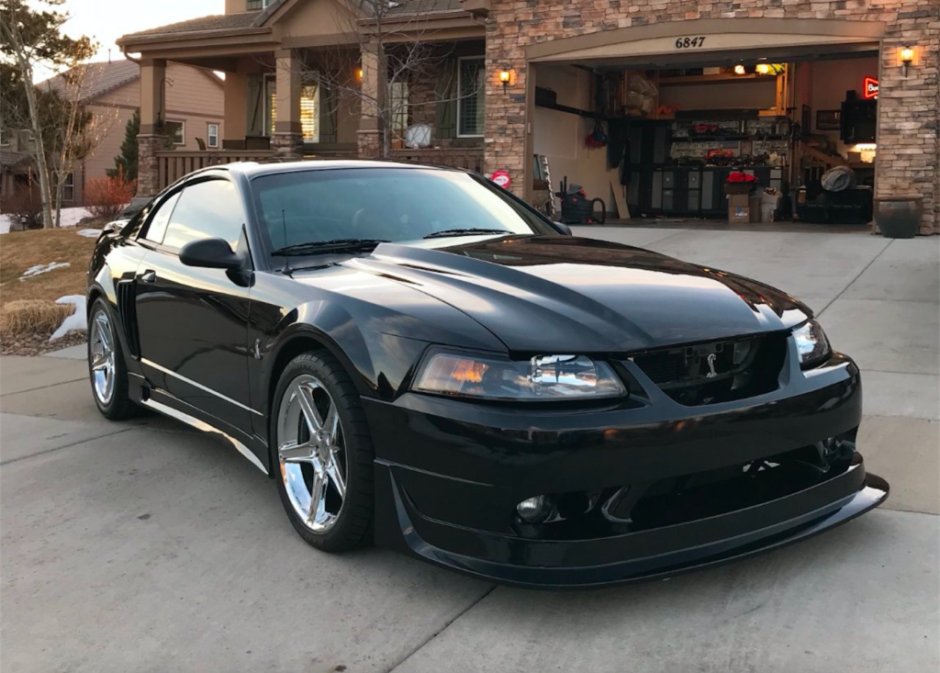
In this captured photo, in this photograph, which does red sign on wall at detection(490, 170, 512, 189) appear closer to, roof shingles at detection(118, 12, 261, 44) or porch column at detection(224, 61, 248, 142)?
roof shingles at detection(118, 12, 261, 44)

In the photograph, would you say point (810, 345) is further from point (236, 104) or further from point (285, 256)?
point (236, 104)

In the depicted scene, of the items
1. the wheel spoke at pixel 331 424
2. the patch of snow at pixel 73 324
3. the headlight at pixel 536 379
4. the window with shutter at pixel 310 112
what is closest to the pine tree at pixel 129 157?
the window with shutter at pixel 310 112

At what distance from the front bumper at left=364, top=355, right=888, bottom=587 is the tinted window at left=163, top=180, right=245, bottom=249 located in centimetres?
166

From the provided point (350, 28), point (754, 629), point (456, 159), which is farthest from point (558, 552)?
point (350, 28)

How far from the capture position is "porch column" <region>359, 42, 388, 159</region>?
17.2 meters

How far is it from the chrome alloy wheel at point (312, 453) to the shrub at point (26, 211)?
68.4 ft

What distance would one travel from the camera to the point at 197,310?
14.6 feet

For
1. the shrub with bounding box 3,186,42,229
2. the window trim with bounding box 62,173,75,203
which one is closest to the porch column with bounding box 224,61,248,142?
the shrub with bounding box 3,186,42,229

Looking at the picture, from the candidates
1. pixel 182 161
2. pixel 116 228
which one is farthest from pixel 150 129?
pixel 116 228

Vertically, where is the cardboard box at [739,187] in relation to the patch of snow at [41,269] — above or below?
above

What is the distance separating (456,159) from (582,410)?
16131 mm

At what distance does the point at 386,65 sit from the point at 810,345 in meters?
14.6

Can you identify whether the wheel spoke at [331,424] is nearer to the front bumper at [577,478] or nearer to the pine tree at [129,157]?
the front bumper at [577,478]

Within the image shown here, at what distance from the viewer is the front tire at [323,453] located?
3.27m
